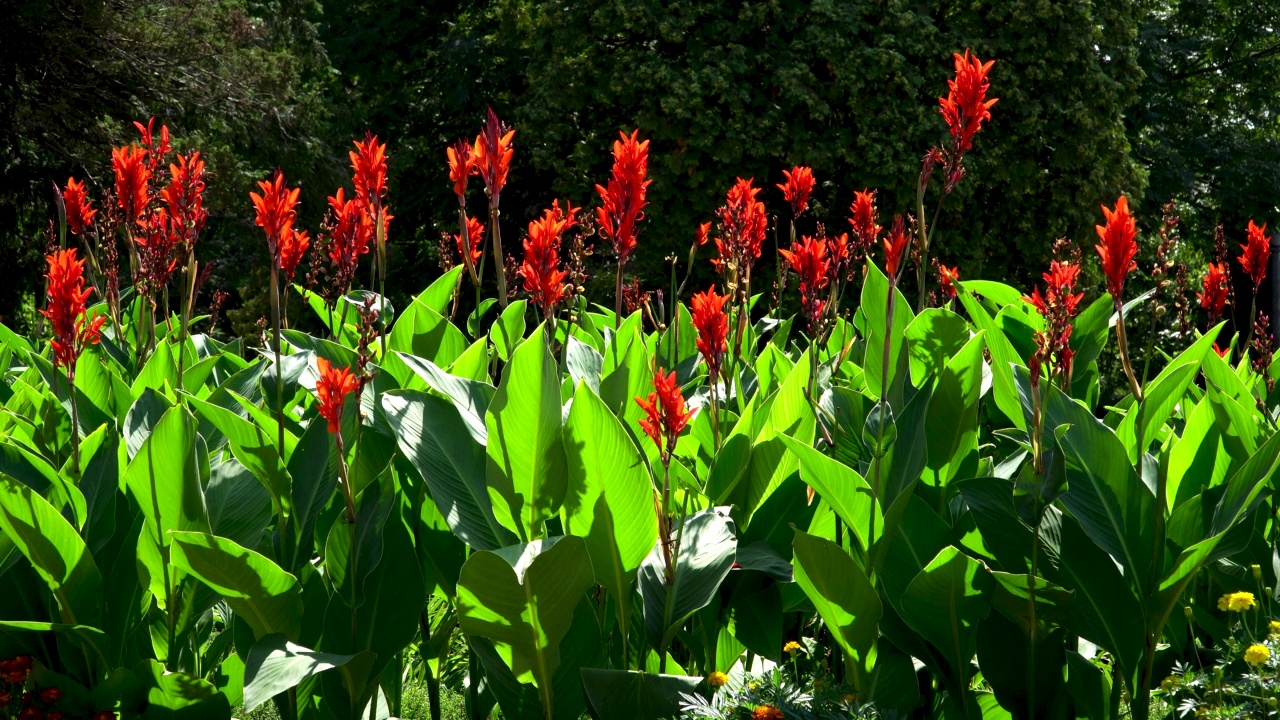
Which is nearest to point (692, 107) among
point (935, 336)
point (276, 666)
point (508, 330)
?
point (508, 330)

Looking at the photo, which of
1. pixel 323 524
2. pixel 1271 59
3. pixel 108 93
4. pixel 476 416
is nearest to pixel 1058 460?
pixel 476 416

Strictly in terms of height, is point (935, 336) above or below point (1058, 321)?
below

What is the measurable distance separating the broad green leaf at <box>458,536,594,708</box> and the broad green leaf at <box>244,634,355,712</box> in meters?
0.23

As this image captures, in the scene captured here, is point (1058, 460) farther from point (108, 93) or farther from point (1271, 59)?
point (1271, 59)

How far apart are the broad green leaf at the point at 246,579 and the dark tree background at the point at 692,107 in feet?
37.6

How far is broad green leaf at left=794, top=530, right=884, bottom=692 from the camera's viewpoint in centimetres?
193

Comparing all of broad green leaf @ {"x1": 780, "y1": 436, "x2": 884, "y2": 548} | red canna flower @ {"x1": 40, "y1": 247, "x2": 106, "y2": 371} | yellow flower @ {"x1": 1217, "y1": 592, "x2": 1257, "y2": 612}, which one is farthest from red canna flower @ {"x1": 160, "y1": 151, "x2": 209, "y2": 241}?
yellow flower @ {"x1": 1217, "y1": 592, "x2": 1257, "y2": 612}

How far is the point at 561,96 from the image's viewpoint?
1420cm

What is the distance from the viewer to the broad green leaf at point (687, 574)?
1.94 m

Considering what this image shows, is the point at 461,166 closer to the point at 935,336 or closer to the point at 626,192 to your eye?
the point at 626,192

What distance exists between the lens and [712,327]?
7.06 ft

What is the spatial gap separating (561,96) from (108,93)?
6224 millimetres

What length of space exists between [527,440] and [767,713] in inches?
24.2

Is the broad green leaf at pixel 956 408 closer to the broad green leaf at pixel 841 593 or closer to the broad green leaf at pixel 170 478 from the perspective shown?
the broad green leaf at pixel 841 593
